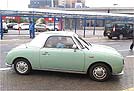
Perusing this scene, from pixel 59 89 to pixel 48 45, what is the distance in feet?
5.66

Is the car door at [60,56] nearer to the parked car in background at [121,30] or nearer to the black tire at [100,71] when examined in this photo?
the black tire at [100,71]

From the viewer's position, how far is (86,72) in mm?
7496

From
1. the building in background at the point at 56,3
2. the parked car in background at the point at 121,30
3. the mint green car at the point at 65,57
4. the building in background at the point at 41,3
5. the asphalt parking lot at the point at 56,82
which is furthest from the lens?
the building in background at the point at 56,3

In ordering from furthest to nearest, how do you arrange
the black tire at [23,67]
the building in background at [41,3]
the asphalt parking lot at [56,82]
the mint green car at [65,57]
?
the building in background at [41,3] < the black tire at [23,67] < the mint green car at [65,57] < the asphalt parking lot at [56,82]

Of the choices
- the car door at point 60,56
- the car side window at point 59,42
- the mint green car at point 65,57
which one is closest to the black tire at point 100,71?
the mint green car at point 65,57

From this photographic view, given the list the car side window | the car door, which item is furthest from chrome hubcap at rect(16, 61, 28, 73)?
the car side window

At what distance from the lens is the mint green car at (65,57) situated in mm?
7355

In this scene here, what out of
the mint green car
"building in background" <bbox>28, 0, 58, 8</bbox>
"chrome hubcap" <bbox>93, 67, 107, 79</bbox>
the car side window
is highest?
"building in background" <bbox>28, 0, 58, 8</bbox>

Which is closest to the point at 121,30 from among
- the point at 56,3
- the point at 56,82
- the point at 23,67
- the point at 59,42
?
the point at 59,42

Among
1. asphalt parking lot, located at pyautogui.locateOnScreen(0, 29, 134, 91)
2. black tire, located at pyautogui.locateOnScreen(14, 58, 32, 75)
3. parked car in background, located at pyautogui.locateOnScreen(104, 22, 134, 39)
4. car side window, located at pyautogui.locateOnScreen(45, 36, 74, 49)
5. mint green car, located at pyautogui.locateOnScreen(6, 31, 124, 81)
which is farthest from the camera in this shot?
parked car in background, located at pyautogui.locateOnScreen(104, 22, 134, 39)

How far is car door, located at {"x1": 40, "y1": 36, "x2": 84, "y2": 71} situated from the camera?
7422mm

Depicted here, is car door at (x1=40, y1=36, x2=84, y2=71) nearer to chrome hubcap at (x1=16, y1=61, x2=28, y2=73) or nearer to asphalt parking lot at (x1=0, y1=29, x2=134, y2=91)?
asphalt parking lot at (x1=0, y1=29, x2=134, y2=91)

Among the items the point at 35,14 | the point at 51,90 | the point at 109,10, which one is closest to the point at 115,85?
the point at 51,90

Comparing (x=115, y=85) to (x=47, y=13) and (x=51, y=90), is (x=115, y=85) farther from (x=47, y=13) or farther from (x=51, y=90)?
(x=47, y=13)
